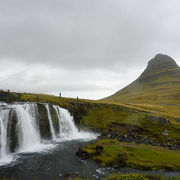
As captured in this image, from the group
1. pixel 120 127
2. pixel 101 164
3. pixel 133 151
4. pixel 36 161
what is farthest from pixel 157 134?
pixel 36 161

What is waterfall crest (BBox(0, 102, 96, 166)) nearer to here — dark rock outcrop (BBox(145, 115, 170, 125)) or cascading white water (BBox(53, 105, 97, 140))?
cascading white water (BBox(53, 105, 97, 140))

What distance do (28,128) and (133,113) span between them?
1864 inches

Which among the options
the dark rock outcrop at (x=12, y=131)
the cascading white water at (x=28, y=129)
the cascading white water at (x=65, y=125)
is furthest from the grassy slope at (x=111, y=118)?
the dark rock outcrop at (x=12, y=131)

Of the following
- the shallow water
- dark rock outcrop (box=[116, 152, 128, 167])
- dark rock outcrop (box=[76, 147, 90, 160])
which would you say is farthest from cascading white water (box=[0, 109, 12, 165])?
dark rock outcrop (box=[116, 152, 128, 167])

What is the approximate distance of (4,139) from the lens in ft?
114

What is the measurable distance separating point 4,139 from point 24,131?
629 centimetres

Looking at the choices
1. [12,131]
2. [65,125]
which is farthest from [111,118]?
[12,131]

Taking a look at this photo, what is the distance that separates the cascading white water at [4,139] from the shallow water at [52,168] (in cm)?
242

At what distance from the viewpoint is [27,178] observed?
22859 millimetres

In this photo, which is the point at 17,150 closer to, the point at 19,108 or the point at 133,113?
the point at 19,108

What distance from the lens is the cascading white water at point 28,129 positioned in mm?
38750

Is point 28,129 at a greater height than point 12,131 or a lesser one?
lesser

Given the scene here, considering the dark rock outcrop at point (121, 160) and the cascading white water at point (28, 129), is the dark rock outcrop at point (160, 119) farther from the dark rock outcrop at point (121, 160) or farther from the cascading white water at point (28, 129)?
the cascading white water at point (28, 129)

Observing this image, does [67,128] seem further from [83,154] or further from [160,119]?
[160,119]
